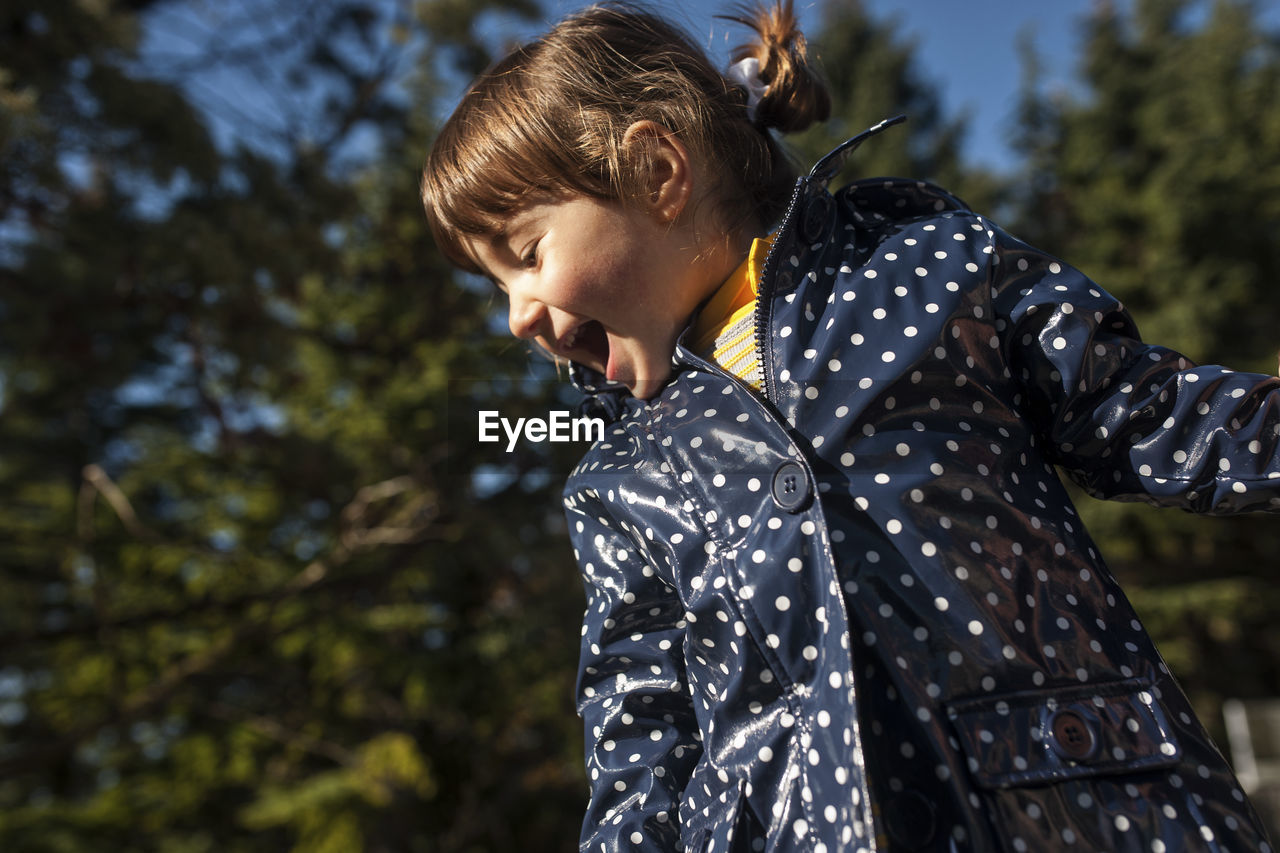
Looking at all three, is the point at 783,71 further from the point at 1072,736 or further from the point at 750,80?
the point at 1072,736

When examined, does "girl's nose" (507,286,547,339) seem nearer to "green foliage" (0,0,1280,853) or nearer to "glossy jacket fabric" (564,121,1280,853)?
"glossy jacket fabric" (564,121,1280,853)

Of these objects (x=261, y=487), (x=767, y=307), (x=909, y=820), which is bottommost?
(x=909, y=820)

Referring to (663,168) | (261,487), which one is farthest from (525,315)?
(261,487)

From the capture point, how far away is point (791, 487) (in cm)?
94

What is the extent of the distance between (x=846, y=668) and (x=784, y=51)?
0.87 m

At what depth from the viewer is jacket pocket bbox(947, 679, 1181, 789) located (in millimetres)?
818

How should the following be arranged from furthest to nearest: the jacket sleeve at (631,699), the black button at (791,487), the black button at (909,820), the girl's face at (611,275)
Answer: the girl's face at (611,275), the jacket sleeve at (631,699), the black button at (791,487), the black button at (909,820)

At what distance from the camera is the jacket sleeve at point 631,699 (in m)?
1.03

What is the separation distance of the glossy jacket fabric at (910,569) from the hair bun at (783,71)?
19 centimetres

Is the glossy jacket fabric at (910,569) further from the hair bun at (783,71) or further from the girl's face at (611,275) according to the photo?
the hair bun at (783,71)

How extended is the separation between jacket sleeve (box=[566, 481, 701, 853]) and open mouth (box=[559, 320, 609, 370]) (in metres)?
0.20

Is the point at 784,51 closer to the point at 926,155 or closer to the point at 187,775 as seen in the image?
the point at 187,775

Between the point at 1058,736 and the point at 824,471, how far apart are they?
32cm

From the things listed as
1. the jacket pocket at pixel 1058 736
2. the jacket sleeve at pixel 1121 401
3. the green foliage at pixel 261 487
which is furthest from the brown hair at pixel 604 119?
the green foliage at pixel 261 487
